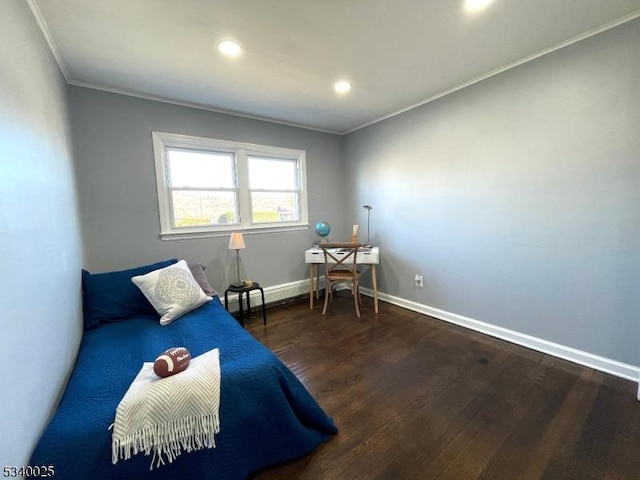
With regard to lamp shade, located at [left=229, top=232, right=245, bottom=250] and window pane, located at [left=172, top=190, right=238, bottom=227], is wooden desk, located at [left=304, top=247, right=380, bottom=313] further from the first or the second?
window pane, located at [left=172, top=190, right=238, bottom=227]

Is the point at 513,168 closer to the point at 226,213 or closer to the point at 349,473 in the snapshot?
the point at 349,473

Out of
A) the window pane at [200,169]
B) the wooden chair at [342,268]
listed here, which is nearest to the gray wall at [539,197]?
the wooden chair at [342,268]

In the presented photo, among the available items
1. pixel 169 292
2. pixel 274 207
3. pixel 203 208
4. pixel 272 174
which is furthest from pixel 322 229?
pixel 169 292

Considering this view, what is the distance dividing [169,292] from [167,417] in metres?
1.22

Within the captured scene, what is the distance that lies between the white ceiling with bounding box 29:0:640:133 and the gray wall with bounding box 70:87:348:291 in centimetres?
19

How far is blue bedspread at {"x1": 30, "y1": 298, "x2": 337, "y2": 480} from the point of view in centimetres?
99

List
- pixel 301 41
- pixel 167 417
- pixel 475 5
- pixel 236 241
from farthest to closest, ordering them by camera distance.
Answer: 1. pixel 236 241
2. pixel 301 41
3. pixel 475 5
4. pixel 167 417

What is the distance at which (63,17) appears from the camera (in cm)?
158

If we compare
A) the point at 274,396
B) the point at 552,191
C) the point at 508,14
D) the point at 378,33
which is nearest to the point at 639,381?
the point at 552,191

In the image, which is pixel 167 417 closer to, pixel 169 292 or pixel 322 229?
pixel 169 292

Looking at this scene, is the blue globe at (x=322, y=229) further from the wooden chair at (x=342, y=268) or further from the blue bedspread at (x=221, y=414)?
the blue bedspread at (x=221, y=414)

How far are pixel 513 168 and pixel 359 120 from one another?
77.8 inches

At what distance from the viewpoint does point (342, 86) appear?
2.55 metres

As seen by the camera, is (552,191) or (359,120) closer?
(552,191)
